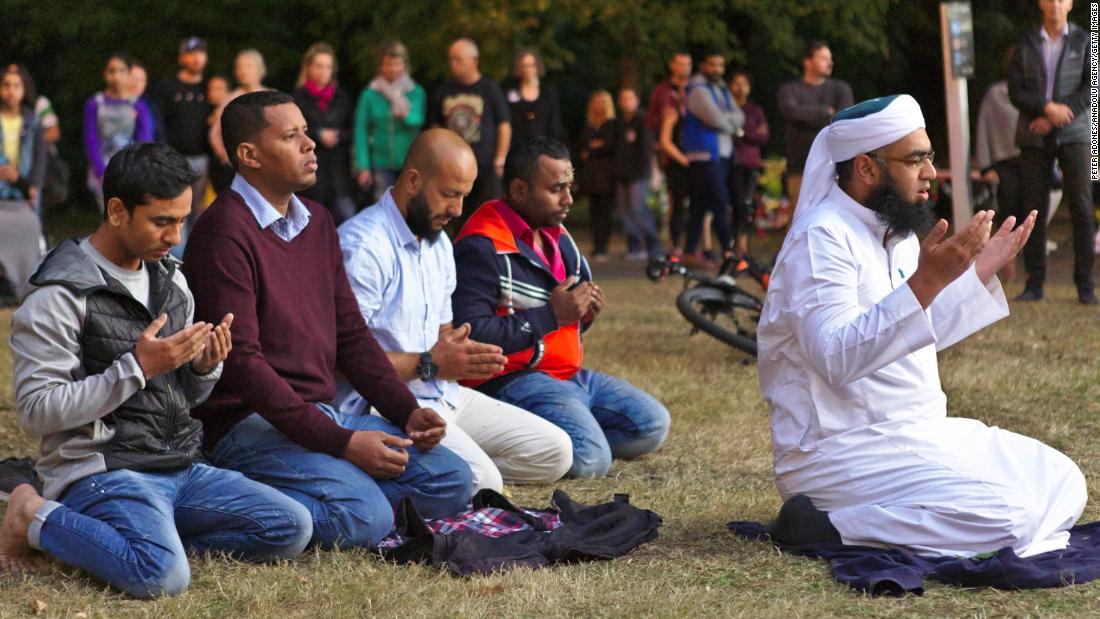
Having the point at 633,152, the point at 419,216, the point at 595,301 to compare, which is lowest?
the point at 595,301

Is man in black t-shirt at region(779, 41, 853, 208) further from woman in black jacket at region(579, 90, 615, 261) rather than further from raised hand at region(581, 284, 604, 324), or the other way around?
raised hand at region(581, 284, 604, 324)

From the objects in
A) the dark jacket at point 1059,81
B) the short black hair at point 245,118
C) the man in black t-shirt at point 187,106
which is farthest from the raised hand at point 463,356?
the man in black t-shirt at point 187,106

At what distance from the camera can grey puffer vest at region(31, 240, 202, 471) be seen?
4.98m

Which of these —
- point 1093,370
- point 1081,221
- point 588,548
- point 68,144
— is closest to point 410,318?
point 588,548

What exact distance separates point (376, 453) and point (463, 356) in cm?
89

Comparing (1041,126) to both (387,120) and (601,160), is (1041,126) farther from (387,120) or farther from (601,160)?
(601,160)

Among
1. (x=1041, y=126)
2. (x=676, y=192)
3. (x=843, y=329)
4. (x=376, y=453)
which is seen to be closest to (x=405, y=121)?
(x=676, y=192)

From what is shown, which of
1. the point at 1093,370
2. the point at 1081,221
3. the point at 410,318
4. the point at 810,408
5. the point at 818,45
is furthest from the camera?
the point at 818,45

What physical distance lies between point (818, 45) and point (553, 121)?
2.59m

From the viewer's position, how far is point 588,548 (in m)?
Answer: 5.38

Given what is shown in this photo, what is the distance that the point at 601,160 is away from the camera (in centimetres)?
1772

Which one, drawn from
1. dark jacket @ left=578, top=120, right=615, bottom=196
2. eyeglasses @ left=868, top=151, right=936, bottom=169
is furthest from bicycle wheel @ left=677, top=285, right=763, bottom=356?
dark jacket @ left=578, top=120, right=615, bottom=196

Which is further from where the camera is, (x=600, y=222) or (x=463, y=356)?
(x=600, y=222)

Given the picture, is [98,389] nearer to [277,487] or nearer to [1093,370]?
[277,487]
